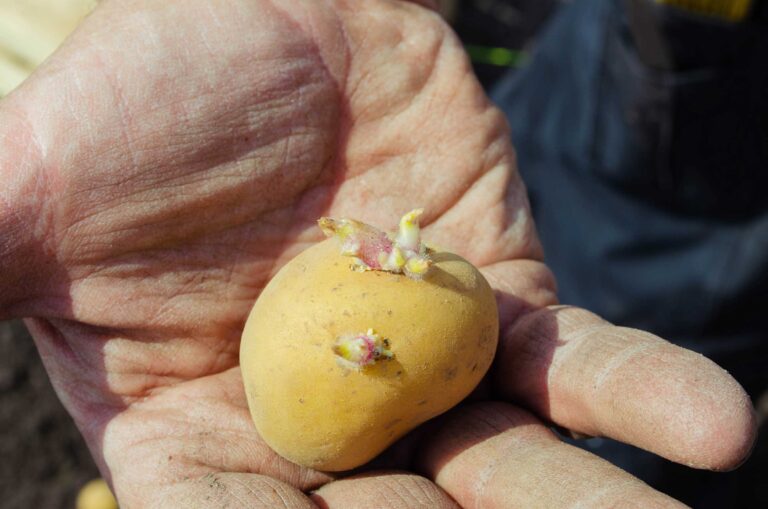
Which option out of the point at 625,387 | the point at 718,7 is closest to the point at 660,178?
the point at 718,7

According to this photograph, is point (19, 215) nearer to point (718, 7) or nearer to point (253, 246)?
point (253, 246)

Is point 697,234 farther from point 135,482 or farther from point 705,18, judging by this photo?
point 135,482

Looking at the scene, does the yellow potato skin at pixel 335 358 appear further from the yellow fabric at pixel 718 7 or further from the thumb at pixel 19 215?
the yellow fabric at pixel 718 7

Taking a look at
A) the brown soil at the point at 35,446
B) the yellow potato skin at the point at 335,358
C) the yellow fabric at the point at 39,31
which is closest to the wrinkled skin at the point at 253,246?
the yellow potato skin at the point at 335,358

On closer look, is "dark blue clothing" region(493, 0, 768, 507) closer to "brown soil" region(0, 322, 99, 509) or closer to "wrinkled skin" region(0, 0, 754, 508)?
"wrinkled skin" region(0, 0, 754, 508)

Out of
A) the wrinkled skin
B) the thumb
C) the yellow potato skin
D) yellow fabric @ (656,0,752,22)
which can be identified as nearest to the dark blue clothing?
yellow fabric @ (656,0,752,22)
